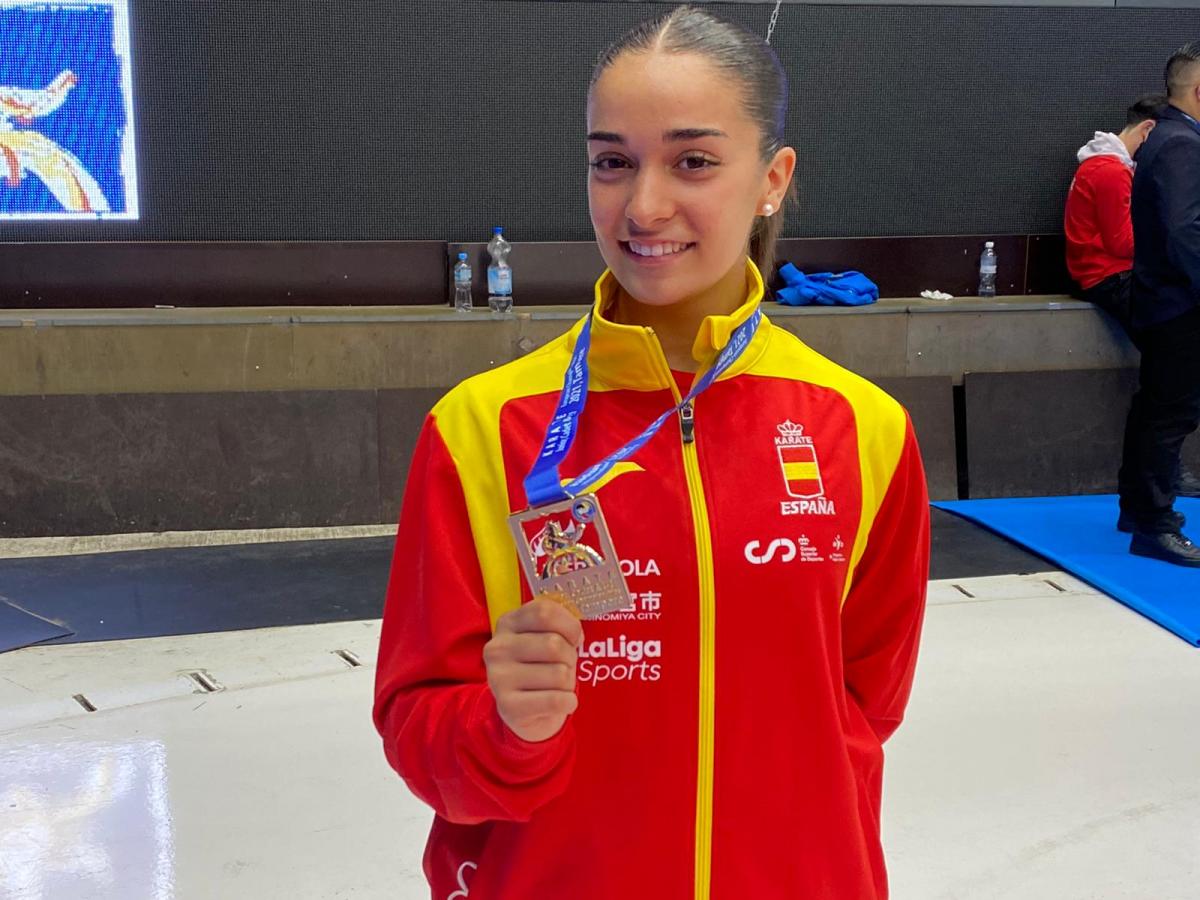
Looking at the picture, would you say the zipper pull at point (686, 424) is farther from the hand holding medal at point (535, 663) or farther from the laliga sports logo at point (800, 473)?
the hand holding medal at point (535, 663)

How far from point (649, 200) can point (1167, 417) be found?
4.09m

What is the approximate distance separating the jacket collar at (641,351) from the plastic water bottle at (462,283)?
4386mm

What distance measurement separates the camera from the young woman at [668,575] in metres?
1.12

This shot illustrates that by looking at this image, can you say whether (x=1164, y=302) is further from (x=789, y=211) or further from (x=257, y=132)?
(x=257, y=132)

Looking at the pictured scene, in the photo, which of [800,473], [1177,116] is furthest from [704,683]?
[1177,116]

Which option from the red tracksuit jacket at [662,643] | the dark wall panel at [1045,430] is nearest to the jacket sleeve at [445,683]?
the red tracksuit jacket at [662,643]

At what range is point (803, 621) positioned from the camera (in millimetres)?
1161

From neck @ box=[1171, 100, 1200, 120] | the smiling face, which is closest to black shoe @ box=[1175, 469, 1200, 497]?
neck @ box=[1171, 100, 1200, 120]

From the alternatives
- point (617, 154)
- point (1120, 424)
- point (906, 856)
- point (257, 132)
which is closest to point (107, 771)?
point (906, 856)

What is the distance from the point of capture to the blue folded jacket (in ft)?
18.5

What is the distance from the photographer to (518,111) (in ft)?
18.7

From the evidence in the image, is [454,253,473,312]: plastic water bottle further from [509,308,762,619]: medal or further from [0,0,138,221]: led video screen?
[509,308,762,619]: medal

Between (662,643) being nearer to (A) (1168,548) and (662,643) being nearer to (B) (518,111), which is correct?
(A) (1168,548)

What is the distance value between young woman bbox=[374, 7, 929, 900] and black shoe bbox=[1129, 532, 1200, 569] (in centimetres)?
388
